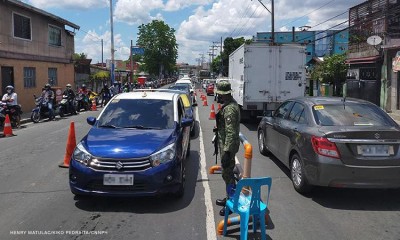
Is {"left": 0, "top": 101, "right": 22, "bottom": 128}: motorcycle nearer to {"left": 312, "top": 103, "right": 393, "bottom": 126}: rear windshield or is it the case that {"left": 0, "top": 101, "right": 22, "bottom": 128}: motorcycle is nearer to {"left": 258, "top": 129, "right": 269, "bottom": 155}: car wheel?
{"left": 258, "top": 129, "right": 269, "bottom": 155}: car wheel

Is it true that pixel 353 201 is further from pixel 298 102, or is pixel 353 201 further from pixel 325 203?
pixel 298 102

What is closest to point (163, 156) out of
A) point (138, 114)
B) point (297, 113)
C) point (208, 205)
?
point (208, 205)

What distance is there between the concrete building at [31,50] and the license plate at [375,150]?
59.5ft

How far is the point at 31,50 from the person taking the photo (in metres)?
22.7

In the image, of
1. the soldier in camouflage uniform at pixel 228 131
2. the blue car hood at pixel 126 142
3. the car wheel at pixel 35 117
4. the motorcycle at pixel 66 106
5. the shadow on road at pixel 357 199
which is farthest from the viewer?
the motorcycle at pixel 66 106

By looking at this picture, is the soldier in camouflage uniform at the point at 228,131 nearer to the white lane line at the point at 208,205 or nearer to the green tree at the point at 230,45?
the white lane line at the point at 208,205

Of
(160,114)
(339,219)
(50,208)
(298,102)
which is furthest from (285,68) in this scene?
(50,208)

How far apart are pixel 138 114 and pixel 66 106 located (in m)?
14.1

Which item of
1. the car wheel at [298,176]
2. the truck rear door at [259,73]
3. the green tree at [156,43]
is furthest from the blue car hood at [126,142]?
the green tree at [156,43]

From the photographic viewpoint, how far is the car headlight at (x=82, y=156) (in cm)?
563

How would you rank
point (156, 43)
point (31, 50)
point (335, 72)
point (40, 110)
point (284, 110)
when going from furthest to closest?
point (156, 43) → point (335, 72) → point (31, 50) → point (40, 110) → point (284, 110)

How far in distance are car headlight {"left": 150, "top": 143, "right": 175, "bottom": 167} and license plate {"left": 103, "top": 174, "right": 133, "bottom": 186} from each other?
0.38 metres

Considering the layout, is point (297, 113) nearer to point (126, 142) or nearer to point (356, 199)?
point (356, 199)

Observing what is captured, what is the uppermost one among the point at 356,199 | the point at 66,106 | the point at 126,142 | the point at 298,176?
the point at 126,142
